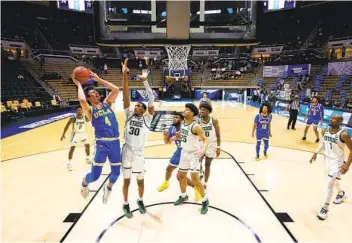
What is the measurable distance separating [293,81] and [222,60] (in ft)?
34.0

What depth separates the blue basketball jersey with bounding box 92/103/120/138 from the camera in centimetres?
392

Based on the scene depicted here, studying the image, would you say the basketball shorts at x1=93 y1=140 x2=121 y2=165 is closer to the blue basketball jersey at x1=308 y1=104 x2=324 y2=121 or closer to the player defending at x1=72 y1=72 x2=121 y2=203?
the player defending at x1=72 y1=72 x2=121 y2=203

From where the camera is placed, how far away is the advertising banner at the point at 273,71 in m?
28.8

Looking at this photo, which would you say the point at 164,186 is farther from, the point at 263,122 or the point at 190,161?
the point at 263,122

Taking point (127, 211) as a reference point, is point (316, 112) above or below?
above

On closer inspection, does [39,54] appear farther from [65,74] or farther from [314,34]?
[314,34]

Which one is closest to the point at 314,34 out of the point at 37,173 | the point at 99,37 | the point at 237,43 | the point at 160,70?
the point at 160,70

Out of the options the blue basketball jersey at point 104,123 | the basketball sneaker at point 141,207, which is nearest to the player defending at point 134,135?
the basketball sneaker at point 141,207

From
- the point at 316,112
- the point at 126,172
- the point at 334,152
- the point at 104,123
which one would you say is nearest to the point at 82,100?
the point at 104,123

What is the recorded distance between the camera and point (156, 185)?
5.90 m

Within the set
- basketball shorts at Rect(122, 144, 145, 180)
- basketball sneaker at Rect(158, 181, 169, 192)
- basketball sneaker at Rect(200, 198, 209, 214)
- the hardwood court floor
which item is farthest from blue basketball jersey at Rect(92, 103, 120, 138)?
basketball sneaker at Rect(200, 198, 209, 214)

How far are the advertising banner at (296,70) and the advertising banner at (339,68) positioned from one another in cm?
205

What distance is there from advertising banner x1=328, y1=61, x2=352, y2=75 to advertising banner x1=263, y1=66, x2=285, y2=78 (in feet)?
15.4

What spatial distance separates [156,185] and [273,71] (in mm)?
27293
